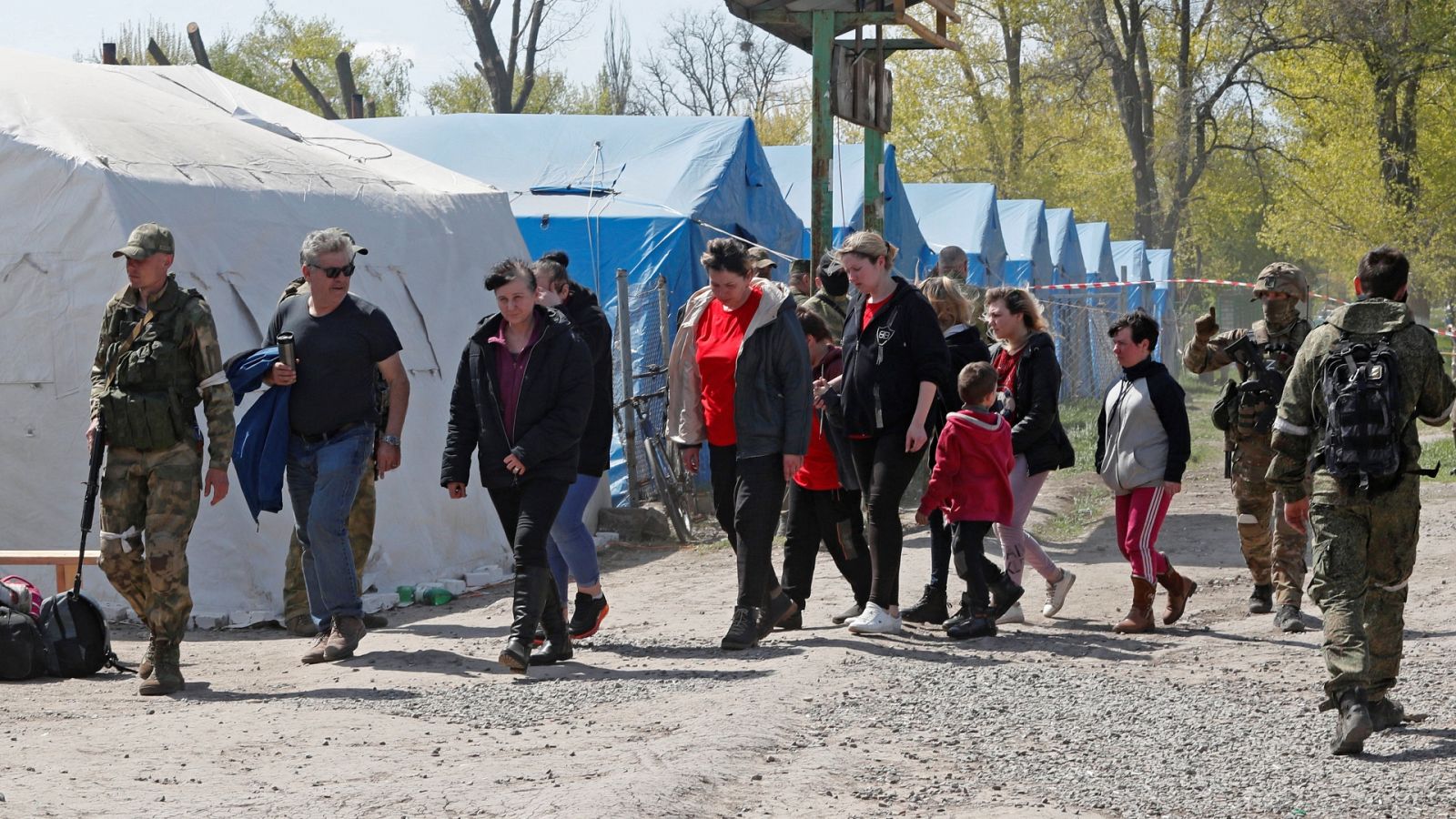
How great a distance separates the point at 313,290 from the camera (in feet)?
23.4

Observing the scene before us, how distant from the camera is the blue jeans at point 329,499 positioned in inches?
277

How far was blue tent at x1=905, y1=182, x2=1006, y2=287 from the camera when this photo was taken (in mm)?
24688

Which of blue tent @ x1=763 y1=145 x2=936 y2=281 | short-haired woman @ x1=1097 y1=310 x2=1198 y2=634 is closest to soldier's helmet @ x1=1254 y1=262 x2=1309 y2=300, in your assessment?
short-haired woman @ x1=1097 y1=310 x2=1198 y2=634

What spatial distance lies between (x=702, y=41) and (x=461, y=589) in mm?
46675

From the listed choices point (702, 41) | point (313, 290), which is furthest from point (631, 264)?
point (702, 41)

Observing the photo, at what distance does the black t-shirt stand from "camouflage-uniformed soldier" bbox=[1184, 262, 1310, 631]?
12.4 feet

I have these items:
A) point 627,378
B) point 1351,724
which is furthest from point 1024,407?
point 627,378

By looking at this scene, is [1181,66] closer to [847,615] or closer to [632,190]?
[632,190]

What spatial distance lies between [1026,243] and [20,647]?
23.5m

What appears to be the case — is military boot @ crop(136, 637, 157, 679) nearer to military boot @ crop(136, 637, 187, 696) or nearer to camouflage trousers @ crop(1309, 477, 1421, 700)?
military boot @ crop(136, 637, 187, 696)

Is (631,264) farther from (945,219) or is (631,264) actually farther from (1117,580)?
(945,219)

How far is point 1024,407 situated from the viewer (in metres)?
7.83

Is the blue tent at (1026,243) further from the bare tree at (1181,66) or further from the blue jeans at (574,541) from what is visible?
the blue jeans at (574,541)

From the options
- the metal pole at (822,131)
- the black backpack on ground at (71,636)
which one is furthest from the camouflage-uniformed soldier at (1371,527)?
the metal pole at (822,131)
